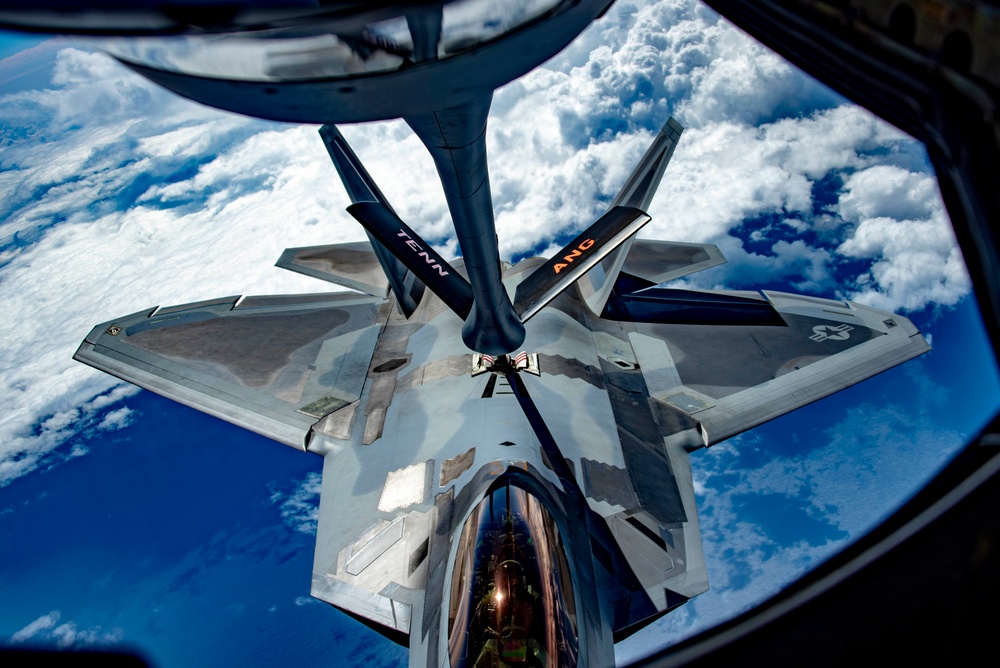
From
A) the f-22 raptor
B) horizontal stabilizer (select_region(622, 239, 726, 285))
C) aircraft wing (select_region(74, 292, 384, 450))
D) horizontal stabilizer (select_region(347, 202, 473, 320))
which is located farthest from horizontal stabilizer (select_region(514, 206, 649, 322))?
horizontal stabilizer (select_region(622, 239, 726, 285))

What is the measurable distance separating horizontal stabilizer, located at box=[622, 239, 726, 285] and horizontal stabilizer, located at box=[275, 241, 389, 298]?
6418 mm

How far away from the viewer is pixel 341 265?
14.2 meters

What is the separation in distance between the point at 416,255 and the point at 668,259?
7717 mm

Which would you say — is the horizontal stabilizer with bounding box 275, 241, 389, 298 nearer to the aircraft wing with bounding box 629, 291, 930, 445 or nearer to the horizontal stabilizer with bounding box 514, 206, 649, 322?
the horizontal stabilizer with bounding box 514, 206, 649, 322

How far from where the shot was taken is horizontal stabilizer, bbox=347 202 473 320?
8.96 m

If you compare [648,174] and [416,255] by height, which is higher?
[648,174]

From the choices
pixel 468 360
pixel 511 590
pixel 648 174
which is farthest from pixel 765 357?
pixel 511 590

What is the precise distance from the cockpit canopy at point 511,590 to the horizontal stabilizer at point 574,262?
10.9 feet

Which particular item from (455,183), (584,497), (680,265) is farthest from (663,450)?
(455,183)

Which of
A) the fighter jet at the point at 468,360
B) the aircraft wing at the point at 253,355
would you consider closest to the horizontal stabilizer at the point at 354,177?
the fighter jet at the point at 468,360

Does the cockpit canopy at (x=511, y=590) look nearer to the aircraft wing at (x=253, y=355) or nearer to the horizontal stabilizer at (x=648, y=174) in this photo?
the aircraft wing at (x=253, y=355)

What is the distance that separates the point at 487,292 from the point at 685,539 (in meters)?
4.90

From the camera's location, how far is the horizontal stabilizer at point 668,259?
13.7 meters

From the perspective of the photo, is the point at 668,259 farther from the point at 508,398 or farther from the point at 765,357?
the point at 508,398
